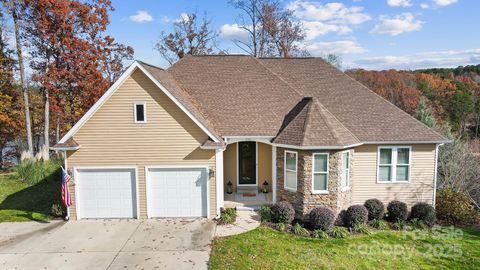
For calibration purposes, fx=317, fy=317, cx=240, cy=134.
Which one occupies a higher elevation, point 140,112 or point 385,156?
point 140,112

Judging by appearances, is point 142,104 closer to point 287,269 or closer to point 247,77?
point 247,77

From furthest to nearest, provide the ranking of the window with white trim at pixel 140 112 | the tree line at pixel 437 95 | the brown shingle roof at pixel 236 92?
1. the tree line at pixel 437 95
2. the brown shingle roof at pixel 236 92
3. the window with white trim at pixel 140 112

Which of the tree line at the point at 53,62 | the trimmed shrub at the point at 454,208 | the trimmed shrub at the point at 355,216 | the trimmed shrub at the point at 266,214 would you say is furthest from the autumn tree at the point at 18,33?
the trimmed shrub at the point at 454,208

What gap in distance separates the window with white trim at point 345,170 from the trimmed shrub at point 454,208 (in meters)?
4.96

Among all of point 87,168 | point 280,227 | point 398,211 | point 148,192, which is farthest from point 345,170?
point 87,168

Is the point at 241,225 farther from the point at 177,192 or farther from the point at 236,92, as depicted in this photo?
the point at 236,92

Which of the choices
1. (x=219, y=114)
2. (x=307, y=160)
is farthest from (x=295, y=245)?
(x=219, y=114)

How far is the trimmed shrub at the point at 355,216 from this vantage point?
12906 mm

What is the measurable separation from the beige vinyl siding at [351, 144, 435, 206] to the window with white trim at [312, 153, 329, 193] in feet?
6.44

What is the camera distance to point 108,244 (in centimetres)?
1098

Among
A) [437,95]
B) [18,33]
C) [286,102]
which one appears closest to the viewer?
[286,102]

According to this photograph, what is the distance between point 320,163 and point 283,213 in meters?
2.59

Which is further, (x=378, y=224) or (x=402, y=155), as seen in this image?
(x=402, y=155)

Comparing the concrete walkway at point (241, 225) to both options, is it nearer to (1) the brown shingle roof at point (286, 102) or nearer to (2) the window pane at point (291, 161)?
(2) the window pane at point (291, 161)
